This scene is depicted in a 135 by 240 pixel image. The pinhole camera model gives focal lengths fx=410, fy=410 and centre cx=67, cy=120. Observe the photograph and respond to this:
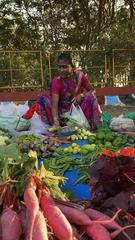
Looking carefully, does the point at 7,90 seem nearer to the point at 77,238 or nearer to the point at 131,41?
the point at 131,41

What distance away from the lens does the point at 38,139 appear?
567 cm

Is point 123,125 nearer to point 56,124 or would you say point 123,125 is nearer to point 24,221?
point 56,124

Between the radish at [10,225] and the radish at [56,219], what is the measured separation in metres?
0.17

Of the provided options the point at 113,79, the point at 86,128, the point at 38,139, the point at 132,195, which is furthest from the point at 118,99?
the point at 132,195

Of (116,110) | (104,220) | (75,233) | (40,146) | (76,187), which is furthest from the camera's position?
(116,110)

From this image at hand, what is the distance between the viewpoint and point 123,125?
642 centimetres

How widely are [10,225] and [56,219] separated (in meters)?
0.24

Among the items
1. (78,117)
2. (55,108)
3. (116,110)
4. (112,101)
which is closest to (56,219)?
(78,117)

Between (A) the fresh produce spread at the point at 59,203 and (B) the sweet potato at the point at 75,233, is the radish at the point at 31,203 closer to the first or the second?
(A) the fresh produce spread at the point at 59,203

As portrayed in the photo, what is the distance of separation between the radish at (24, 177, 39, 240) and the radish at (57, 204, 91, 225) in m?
0.22

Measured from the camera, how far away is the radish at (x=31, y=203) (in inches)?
80.8

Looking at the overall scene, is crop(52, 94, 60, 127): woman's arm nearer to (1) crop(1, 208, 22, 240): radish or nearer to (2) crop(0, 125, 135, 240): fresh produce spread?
(2) crop(0, 125, 135, 240): fresh produce spread

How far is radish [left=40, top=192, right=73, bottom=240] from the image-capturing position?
2.10 metres

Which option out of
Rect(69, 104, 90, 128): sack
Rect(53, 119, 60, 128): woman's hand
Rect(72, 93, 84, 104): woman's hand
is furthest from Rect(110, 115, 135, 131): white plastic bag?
Rect(53, 119, 60, 128): woman's hand
